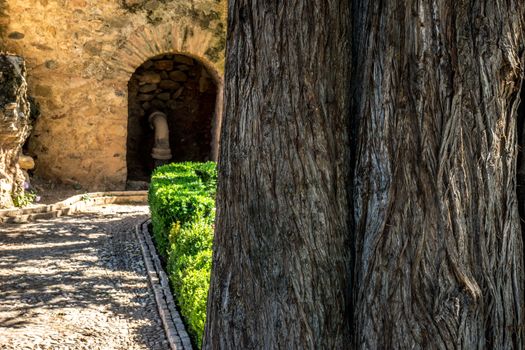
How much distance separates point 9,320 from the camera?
4.91 m

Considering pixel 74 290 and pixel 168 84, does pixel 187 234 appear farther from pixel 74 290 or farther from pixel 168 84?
pixel 168 84

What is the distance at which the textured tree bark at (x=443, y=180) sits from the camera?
2123mm

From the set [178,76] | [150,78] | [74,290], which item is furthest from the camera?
[178,76]

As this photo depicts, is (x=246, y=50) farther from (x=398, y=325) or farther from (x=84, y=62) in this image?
(x=84, y=62)

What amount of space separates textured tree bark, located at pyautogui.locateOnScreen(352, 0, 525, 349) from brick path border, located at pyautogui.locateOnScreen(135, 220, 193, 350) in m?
2.41

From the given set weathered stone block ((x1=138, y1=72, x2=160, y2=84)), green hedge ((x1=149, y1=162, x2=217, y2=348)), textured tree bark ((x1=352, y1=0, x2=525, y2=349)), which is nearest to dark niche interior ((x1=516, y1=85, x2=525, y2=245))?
textured tree bark ((x1=352, y1=0, x2=525, y2=349))

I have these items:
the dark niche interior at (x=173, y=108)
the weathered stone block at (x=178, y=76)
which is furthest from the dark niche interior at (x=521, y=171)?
the weathered stone block at (x=178, y=76)

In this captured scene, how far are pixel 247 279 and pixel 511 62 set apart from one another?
1.15 metres

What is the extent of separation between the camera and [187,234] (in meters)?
5.91

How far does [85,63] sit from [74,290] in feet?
23.5

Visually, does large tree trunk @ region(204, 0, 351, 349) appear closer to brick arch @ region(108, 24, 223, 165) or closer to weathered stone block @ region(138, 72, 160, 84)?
brick arch @ region(108, 24, 223, 165)

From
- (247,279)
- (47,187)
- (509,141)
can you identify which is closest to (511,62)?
(509,141)

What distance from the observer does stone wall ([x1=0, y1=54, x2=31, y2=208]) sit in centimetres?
935

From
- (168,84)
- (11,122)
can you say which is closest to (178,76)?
(168,84)
